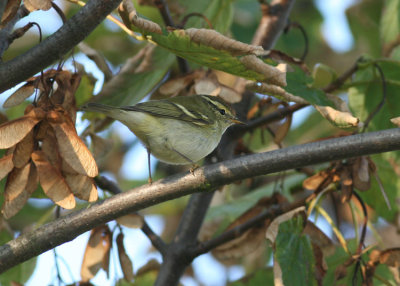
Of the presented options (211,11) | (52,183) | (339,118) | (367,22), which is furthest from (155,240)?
(367,22)

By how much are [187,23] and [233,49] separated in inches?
48.1

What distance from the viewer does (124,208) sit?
2.04 metres

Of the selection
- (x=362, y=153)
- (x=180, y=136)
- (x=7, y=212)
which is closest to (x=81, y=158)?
(x=7, y=212)

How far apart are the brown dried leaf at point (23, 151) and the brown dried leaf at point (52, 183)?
3cm

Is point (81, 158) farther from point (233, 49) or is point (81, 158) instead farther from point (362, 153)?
point (362, 153)

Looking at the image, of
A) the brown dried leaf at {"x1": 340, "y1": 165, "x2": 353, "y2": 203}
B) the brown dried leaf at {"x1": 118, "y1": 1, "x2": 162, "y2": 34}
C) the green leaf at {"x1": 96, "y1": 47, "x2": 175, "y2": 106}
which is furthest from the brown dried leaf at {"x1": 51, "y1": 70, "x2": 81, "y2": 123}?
the brown dried leaf at {"x1": 340, "y1": 165, "x2": 353, "y2": 203}

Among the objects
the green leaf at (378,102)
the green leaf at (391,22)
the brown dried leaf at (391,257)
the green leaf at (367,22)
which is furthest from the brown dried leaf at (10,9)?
the green leaf at (367,22)

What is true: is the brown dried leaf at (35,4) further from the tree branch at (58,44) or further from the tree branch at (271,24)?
the tree branch at (271,24)

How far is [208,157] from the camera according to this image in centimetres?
323

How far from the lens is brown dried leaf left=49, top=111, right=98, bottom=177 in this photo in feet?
6.61

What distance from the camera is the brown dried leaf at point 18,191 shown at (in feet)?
6.68

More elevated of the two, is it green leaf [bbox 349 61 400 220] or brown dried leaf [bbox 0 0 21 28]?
brown dried leaf [bbox 0 0 21 28]

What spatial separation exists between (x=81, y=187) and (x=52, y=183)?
102 mm

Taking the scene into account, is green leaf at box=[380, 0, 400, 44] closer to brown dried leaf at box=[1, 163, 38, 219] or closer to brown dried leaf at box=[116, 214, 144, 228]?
brown dried leaf at box=[116, 214, 144, 228]
